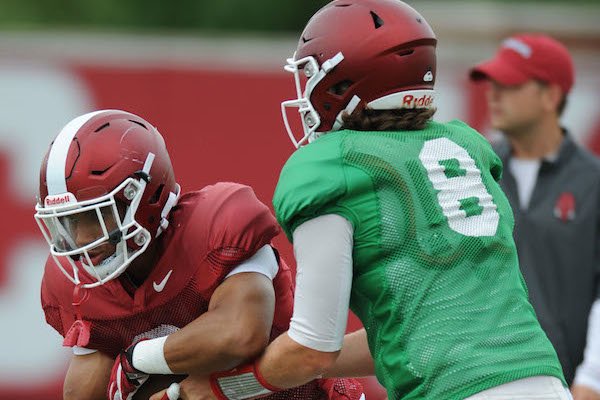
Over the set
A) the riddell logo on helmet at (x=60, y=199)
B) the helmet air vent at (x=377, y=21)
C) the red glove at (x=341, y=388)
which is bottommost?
the red glove at (x=341, y=388)

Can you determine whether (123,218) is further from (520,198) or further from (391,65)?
(520,198)

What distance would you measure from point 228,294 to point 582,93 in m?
4.25

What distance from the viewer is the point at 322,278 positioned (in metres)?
2.89

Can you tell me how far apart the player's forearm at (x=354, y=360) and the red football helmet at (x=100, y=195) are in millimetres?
619

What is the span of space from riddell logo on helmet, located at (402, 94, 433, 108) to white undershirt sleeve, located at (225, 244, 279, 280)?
550 mm

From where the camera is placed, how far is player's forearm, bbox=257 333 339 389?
9.72ft

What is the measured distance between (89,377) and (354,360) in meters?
0.72

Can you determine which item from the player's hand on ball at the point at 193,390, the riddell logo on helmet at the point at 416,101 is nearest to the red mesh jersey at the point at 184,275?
the player's hand on ball at the point at 193,390

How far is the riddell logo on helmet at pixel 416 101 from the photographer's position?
10.3ft

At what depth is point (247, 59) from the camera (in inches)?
269

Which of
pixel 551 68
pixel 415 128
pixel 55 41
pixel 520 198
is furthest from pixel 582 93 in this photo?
pixel 415 128

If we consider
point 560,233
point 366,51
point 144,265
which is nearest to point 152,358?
point 144,265

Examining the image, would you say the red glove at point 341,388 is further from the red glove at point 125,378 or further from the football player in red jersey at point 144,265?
the red glove at point 125,378

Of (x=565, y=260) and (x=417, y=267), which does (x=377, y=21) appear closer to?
(x=417, y=267)
